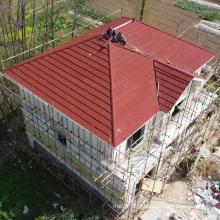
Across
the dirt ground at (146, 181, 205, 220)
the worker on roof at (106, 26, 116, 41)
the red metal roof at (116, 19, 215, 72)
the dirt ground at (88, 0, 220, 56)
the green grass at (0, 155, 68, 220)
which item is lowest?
the green grass at (0, 155, 68, 220)

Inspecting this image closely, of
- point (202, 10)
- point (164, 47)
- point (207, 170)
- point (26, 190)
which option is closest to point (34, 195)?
point (26, 190)

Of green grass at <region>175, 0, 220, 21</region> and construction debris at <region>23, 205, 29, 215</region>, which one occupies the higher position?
green grass at <region>175, 0, 220, 21</region>

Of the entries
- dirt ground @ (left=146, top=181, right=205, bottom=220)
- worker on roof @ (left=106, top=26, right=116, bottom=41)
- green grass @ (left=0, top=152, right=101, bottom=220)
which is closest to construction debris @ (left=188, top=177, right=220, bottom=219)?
dirt ground @ (left=146, top=181, right=205, bottom=220)

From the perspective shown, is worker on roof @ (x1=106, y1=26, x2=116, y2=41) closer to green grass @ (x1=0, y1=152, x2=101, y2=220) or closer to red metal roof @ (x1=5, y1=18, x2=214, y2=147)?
red metal roof @ (x1=5, y1=18, x2=214, y2=147)

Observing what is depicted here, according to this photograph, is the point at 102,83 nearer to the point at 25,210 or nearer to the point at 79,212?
the point at 79,212

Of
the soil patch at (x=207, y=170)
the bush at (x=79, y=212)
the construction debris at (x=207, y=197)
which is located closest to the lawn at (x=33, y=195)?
the bush at (x=79, y=212)

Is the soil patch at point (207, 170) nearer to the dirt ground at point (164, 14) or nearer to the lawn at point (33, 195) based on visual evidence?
the lawn at point (33, 195)

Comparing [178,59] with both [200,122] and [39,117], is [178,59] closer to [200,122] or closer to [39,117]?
[200,122]
